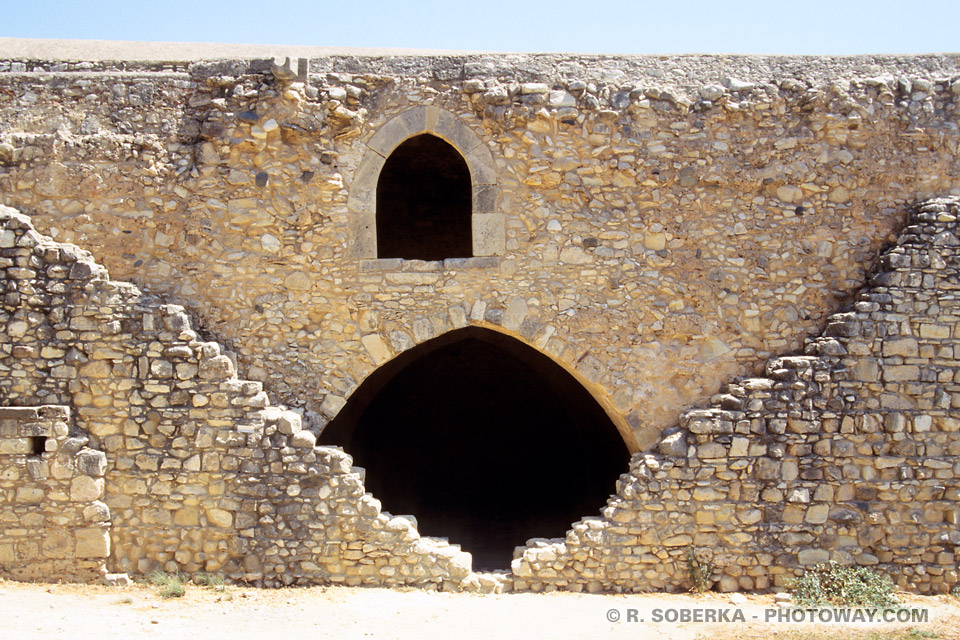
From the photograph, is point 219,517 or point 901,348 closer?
point 219,517

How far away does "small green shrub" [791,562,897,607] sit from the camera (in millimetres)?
5758

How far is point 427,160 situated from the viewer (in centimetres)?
884

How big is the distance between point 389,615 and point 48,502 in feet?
9.01

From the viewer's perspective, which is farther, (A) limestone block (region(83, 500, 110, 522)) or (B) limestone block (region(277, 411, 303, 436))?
(B) limestone block (region(277, 411, 303, 436))

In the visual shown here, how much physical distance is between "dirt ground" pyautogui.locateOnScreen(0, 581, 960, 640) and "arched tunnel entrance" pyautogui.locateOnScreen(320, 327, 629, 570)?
316 cm

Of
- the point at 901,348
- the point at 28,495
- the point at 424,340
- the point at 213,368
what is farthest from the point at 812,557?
the point at 28,495

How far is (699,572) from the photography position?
5.95 metres

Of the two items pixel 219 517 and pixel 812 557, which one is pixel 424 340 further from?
pixel 812 557

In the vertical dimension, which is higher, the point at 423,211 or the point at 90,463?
the point at 423,211

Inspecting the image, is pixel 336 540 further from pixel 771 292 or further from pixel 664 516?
pixel 771 292

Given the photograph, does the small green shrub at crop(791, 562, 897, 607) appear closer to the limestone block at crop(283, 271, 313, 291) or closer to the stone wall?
the stone wall

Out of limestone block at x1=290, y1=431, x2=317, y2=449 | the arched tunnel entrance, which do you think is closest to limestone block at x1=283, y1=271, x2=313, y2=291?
limestone block at x1=290, y1=431, x2=317, y2=449

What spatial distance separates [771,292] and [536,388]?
14.6 feet

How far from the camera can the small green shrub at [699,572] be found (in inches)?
234
